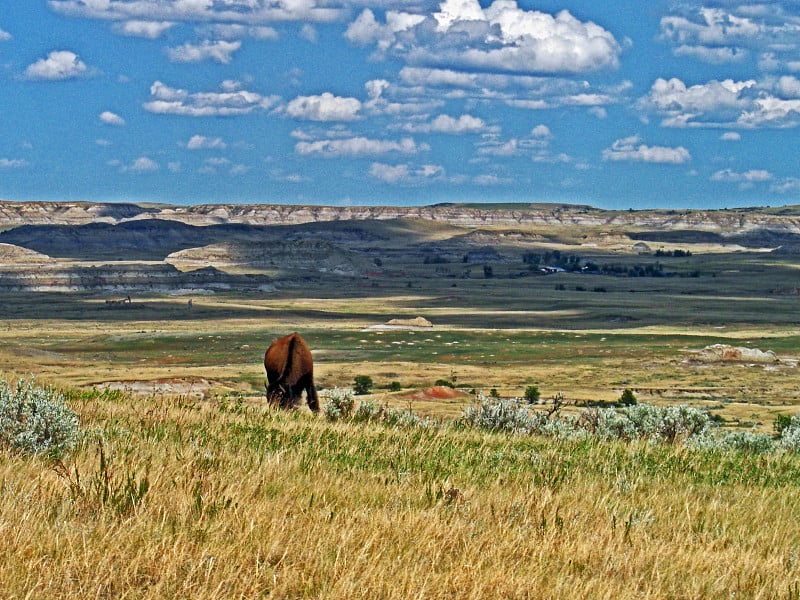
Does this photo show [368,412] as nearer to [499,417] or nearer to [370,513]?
[499,417]

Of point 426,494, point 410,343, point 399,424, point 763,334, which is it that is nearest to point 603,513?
point 426,494

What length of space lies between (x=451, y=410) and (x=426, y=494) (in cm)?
3476

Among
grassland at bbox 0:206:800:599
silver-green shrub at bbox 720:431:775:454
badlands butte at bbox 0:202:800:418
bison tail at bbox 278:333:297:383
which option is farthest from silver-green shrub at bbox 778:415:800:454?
badlands butte at bbox 0:202:800:418

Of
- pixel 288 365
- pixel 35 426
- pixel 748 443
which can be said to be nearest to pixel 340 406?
pixel 288 365

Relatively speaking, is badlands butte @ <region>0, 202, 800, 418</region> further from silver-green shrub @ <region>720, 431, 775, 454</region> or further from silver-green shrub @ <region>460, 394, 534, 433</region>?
silver-green shrub @ <region>720, 431, 775, 454</region>

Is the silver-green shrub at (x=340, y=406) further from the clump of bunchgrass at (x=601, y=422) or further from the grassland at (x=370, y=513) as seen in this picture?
the clump of bunchgrass at (x=601, y=422)

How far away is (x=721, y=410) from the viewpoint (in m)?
58.1

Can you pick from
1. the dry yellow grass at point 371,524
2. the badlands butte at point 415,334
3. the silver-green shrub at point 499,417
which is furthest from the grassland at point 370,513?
the badlands butte at point 415,334

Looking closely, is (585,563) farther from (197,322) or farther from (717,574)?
(197,322)

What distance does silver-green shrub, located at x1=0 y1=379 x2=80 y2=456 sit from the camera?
8.22 metres

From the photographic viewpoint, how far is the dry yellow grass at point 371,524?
5.70 m

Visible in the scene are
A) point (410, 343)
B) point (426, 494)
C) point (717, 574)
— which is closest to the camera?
point (717, 574)

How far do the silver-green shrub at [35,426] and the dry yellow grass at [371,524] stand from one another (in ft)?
0.74

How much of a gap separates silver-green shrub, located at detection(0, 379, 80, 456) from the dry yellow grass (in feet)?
0.74
